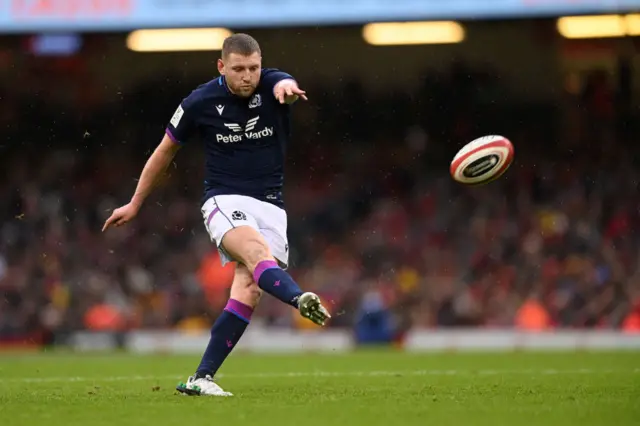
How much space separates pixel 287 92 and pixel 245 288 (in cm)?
117

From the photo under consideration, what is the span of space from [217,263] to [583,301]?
5.87 meters

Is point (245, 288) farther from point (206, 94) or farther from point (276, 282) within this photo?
point (206, 94)

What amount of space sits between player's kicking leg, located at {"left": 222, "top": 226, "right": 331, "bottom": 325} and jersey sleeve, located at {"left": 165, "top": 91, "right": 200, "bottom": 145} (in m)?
0.72

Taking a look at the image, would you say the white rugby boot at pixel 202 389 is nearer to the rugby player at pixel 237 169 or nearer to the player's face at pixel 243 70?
the rugby player at pixel 237 169

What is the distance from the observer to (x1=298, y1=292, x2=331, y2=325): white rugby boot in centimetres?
563

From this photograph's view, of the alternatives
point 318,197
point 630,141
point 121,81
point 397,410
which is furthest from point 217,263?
point 397,410

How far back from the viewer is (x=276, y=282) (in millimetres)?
6086

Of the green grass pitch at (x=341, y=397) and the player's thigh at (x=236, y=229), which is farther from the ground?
the player's thigh at (x=236, y=229)

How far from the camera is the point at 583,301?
1727 cm

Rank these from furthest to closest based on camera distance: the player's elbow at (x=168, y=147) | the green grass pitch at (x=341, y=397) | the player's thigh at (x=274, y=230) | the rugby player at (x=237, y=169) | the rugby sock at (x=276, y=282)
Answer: the player's elbow at (x=168, y=147), the player's thigh at (x=274, y=230), the rugby player at (x=237, y=169), the rugby sock at (x=276, y=282), the green grass pitch at (x=341, y=397)

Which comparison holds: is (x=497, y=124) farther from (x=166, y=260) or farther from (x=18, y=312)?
(x=18, y=312)

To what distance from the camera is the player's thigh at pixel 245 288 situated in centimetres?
657

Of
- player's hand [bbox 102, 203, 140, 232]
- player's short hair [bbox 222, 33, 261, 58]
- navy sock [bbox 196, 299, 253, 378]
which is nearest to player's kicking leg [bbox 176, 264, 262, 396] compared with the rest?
navy sock [bbox 196, 299, 253, 378]

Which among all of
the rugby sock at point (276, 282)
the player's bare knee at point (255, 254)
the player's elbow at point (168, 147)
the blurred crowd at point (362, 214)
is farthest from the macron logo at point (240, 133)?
the blurred crowd at point (362, 214)
